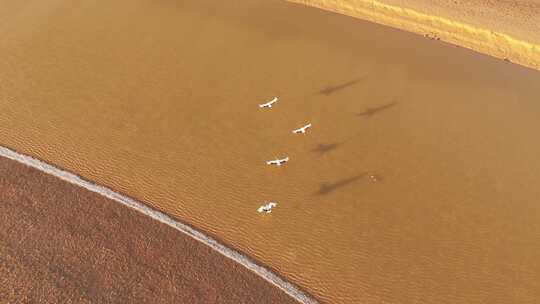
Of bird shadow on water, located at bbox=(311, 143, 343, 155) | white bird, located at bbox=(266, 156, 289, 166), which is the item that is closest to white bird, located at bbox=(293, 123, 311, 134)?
bird shadow on water, located at bbox=(311, 143, 343, 155)

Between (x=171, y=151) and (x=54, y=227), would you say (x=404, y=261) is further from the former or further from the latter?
(x=54, y=227)

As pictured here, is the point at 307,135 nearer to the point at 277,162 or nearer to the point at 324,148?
the point at 324,148

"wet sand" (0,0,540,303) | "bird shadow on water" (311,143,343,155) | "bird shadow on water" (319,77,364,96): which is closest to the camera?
Result: "wet sand" (0,0,540,303)

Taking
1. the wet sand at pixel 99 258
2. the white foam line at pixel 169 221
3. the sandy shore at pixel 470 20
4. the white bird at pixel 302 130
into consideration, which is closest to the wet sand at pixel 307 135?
the white bird at pixel 302 130

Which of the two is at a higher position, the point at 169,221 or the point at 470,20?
the point at 470,20

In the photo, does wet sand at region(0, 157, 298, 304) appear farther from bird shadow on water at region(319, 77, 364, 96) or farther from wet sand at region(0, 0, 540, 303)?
bird shadow on water at region(319, 77, 364, 96)

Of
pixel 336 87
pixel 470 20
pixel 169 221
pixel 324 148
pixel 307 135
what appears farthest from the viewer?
pixel 470 20

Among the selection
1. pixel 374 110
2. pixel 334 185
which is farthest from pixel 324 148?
pixel 374 110
